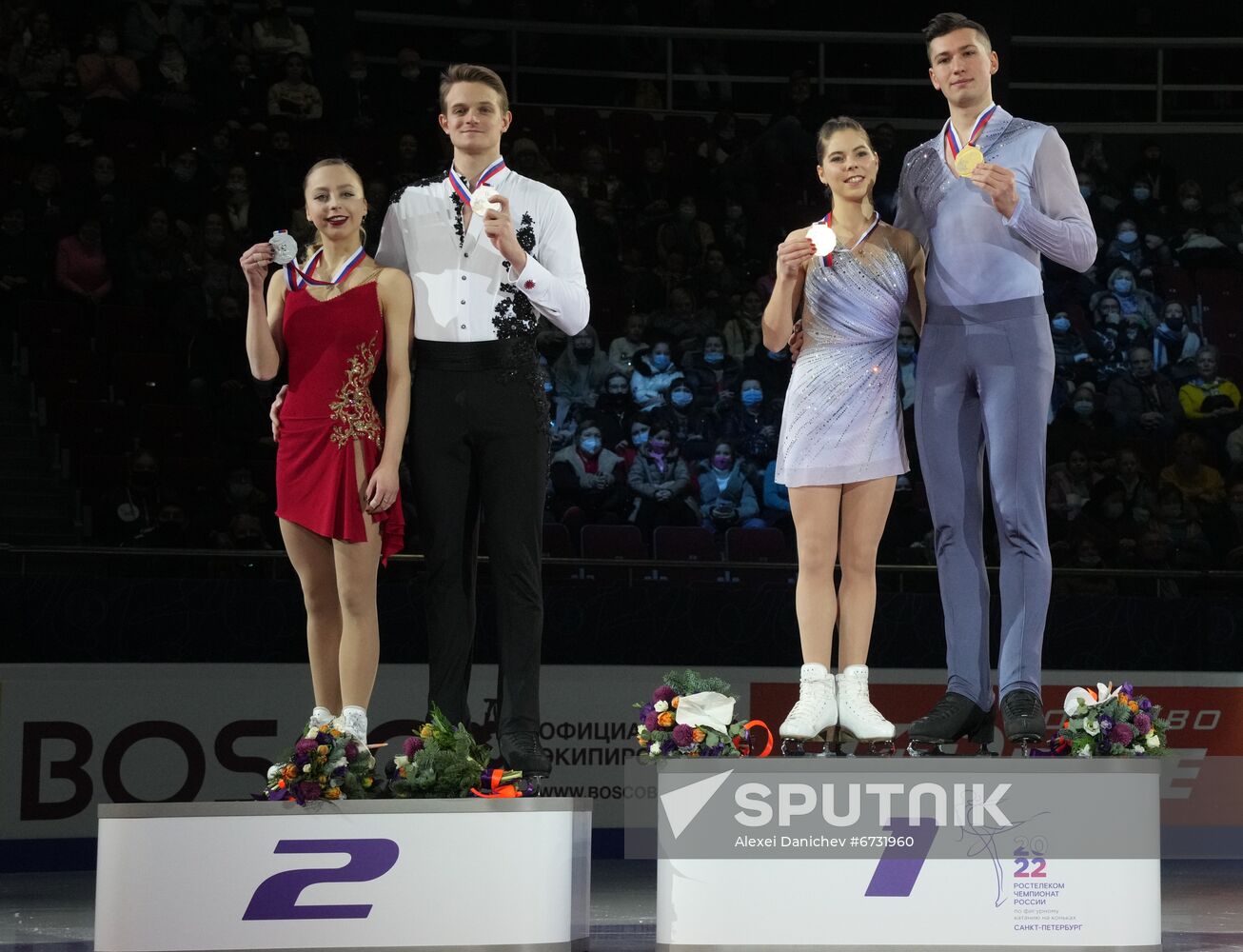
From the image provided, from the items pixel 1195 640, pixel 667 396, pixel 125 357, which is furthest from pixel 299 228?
pixel 1195 640

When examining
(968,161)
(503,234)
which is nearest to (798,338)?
(968,161)

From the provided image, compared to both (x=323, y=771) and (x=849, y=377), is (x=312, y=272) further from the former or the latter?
(x=849, y=377)

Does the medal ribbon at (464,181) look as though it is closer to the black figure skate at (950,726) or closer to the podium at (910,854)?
the podium at (910,854)

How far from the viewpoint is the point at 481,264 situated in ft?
14.7

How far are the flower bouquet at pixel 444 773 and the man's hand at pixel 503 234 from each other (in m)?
1.26

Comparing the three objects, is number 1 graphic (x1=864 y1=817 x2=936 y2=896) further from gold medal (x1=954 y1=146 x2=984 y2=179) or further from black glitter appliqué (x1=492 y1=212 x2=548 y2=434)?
gold medal (x1=954 y1=146 x2=984 y2=179)

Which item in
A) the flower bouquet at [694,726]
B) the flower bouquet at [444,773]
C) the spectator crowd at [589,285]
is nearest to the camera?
the flower bouquet at [444,773]

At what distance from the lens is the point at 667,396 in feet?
31.7

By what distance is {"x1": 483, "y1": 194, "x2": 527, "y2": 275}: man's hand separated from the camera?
4.29 m

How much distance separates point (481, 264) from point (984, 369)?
140 cm

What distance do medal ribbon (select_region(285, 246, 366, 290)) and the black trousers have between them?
292mm

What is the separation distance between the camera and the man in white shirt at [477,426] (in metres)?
4.44

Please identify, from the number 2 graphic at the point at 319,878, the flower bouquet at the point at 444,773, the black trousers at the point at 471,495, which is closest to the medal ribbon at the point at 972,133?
the black trousers at the point at 471,495

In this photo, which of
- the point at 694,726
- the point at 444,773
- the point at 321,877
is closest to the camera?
the point at 321,877
